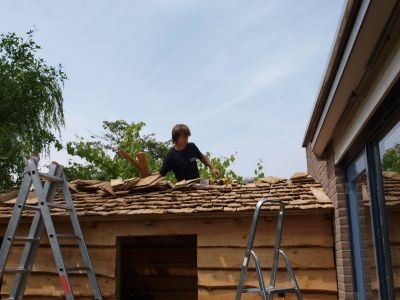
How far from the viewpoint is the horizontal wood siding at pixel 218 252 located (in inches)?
212

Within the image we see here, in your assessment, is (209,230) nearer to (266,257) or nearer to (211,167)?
(266,257)

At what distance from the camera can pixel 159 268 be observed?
7.83 meters

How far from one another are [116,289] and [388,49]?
4.41m

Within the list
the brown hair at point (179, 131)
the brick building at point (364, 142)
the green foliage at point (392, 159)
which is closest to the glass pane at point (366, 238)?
the brick building at point (364, 142)

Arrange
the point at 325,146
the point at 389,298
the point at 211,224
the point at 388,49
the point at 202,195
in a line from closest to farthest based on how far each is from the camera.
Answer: the point at 388,49 < the point at 389,298 < the point at 325,146 < the point at 211,224 < the point at 202,195

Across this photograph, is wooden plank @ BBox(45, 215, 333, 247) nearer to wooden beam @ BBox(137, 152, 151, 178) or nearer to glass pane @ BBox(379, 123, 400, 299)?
wooden beam @ BBox(137, 152, 151, 178)

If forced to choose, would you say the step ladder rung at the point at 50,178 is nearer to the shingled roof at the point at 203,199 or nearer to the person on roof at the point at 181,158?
the shingled roof at the point at 203,199

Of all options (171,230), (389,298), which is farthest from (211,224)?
(389,298)

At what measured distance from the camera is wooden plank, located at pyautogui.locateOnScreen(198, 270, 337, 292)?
5309mm

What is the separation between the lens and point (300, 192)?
602cm

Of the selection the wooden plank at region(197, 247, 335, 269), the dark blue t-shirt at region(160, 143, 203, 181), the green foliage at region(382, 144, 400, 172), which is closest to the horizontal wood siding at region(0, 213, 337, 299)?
the wooden plank at region(197, 247, 335, 269)

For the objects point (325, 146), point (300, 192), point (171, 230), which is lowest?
point (171, 230)

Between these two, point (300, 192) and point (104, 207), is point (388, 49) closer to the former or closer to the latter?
point (300, 192)

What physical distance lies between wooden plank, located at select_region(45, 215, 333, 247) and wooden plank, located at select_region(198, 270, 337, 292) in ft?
1.09
